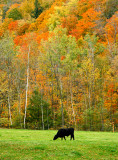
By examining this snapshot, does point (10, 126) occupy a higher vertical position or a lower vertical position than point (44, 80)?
lower

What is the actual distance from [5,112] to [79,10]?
51.8 meters

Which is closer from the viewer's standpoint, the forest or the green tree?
the green tree

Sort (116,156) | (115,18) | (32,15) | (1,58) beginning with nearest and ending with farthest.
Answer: (116,156)
(1,58)
(115,18)
(32,15)

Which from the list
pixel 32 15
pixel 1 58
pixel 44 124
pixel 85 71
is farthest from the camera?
pixel 32 15

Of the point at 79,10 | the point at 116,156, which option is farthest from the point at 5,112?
the point at 79,10

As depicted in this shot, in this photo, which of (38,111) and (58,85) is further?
(58,85)

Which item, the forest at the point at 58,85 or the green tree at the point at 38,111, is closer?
the green tree at the point at 38,111

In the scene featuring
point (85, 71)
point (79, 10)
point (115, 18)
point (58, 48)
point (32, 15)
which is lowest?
point (85, 71)

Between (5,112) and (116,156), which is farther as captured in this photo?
(5,112)

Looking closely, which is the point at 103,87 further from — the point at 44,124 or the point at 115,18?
the point at 115,18

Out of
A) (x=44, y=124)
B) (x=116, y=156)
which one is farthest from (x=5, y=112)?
(x=116, y=156)

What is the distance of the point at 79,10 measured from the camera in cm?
8400

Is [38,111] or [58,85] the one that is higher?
[58,85]

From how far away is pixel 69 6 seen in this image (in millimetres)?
87250
